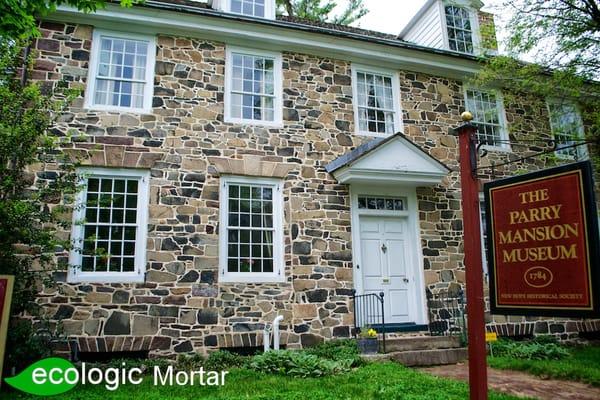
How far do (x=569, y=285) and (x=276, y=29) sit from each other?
7501 mm

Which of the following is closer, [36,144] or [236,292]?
[36,144]

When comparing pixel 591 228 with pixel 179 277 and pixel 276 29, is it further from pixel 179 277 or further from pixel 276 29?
pixel 276 29

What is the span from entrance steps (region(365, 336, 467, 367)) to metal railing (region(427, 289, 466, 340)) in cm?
69

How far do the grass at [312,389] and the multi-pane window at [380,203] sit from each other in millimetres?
3750

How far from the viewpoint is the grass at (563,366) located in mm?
6582

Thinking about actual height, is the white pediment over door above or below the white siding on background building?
below

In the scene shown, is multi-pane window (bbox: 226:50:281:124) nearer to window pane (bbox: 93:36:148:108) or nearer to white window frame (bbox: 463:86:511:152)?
window pane (bbox: 93:36:148:108)

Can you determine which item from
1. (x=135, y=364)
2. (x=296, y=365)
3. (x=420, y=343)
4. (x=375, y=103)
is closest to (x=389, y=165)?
(x=375, y=103)

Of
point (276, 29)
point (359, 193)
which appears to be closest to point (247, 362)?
point (359, 193)

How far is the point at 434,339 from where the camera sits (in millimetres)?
7969

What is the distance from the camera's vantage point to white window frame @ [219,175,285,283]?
8.05 metres

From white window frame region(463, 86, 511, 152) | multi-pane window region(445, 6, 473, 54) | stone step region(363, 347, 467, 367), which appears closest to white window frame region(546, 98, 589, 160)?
white window frame region(463, 86, 511, 152)

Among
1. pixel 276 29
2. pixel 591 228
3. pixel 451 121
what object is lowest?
pixel 591 228

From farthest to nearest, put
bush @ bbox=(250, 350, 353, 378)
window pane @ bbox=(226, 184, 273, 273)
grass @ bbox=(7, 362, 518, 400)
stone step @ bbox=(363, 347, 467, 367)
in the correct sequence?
window pane @ bbox=(226, 184, 273, 273) → stone step @ bbox=(363, 347, 467, 367) → bush @ bbox=(250, 350, 353, 378) → grass @ bbox=(7, 362, 518, 400)
